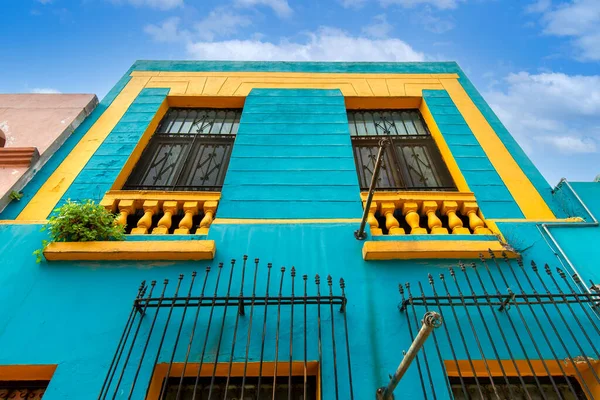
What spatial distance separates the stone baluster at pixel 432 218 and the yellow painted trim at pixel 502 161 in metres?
1.21

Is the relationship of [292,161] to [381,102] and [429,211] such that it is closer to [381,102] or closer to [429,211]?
[429,211]

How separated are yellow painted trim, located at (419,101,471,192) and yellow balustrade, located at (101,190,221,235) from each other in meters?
3.60

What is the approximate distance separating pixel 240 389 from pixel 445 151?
4.84 metres

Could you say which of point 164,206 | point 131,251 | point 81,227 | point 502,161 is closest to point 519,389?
point 502,161

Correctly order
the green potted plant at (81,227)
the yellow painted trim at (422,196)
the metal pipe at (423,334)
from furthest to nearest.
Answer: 1. the yellow painted trim at (422,196)
2. the green potted plant at (81,227)
3. the metal pipe at (423,334)

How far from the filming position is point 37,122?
6.31 meters

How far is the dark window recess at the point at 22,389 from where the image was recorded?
11.2 ft

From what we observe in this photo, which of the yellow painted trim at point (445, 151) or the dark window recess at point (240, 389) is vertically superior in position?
the yellow painted trim at point (445, 151)

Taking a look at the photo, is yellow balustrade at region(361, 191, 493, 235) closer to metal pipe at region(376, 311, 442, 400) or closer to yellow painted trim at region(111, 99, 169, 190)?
metal pipe at region(376, 311, 442, 400)

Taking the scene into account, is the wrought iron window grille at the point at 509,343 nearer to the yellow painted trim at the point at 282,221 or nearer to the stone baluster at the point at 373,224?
the stone baluster at the point at 373,224

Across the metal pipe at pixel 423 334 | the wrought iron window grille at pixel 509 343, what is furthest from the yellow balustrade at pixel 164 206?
the metal pipe at pixel 423 334

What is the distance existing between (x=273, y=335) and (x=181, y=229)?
190 centimetres

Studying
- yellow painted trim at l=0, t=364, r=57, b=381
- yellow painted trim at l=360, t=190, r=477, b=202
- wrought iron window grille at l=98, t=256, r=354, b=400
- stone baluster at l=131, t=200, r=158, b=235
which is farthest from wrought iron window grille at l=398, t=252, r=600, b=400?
yellow painted trim at l=0, t=364, r=57, b=381

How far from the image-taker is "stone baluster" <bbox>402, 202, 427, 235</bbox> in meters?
4.53
